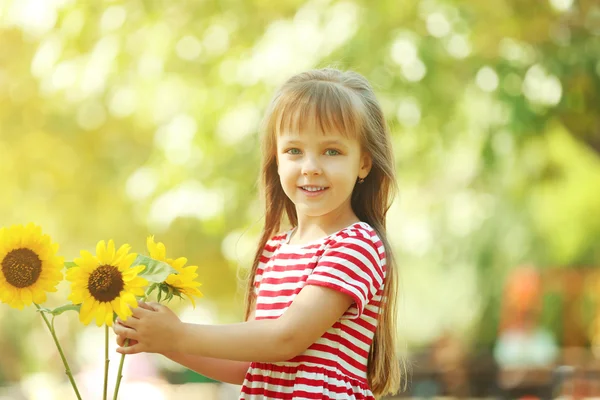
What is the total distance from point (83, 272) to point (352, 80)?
37.9 inches

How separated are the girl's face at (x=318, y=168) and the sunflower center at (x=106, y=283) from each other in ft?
2.06

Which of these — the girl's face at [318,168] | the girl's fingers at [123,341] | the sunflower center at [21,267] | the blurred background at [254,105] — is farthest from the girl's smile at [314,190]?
the blurred background at [254,105]

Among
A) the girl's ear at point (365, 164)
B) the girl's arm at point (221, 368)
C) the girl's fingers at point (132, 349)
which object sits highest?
the girl's ear at point (365, 164)

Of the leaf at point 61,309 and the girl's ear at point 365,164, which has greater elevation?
the girl's ear at point 365,164

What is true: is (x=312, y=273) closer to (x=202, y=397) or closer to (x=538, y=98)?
(x=538, y=98)

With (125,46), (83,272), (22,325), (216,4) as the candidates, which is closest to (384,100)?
(216,4)

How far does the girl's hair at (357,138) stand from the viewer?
2461 mm

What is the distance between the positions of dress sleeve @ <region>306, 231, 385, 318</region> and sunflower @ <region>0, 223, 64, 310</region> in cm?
61

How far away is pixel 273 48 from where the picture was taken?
6.59 metres

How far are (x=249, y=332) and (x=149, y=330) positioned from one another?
0.80 feet

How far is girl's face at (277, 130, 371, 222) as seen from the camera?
244 cm

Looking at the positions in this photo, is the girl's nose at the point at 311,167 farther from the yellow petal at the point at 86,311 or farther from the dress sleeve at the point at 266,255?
the yellow petal at the point at 86,311

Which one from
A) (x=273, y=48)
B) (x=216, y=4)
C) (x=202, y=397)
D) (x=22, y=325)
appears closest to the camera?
(x=273, y=48)

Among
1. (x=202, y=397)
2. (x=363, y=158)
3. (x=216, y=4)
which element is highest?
(x=216, y=4)
